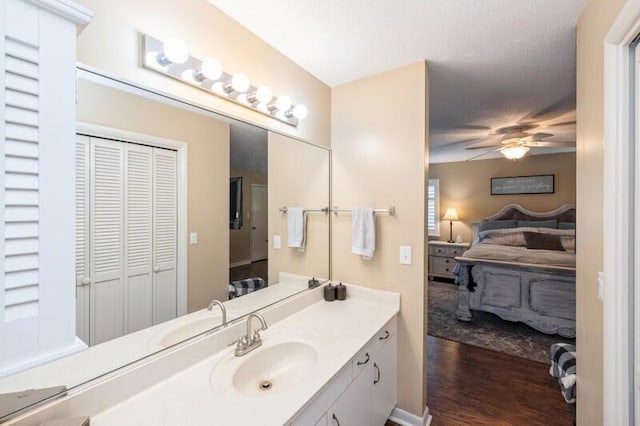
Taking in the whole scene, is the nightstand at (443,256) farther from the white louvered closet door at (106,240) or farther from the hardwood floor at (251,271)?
the white louvered closet door at (106,240)

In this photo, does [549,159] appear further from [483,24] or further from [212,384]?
[212,384]

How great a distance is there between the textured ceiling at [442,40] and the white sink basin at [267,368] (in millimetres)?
1631

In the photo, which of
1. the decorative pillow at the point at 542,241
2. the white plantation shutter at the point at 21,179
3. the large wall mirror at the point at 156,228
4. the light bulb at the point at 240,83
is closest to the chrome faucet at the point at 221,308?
the large wall mirror at the point at 156,228

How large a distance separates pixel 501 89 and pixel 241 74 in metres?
2.02

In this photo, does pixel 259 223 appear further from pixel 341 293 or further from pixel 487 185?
pixel 487 185

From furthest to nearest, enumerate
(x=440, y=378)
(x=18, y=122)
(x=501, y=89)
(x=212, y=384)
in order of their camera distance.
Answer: (x=440, y=378) → (x=501, y=89) → (x=212, y=384) → (x=18, y=122)

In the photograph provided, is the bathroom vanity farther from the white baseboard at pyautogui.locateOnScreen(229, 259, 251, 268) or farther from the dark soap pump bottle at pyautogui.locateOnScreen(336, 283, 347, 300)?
the white baseboard at pyautogui.locateOnScreen(229, 259, 251, 268)

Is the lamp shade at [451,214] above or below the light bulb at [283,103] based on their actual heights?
below

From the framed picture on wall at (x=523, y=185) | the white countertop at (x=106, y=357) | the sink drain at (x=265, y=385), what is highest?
the framed picture on wall at (x=523, y=185)

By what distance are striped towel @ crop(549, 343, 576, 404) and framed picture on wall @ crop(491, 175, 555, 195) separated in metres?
3.68

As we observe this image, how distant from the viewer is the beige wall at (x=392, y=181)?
1861mm

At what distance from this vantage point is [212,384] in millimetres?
1103

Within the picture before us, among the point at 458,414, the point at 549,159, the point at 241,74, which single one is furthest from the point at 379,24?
the point at 549,159

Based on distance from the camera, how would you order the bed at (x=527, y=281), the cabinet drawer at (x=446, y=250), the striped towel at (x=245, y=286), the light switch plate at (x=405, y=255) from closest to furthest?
the striped towel at (x=245, y=286) → the light switch plate at (x=405, y=255) → the bed at (x=527, y=281) → the cabinet drawer at (x=446, y=250)
